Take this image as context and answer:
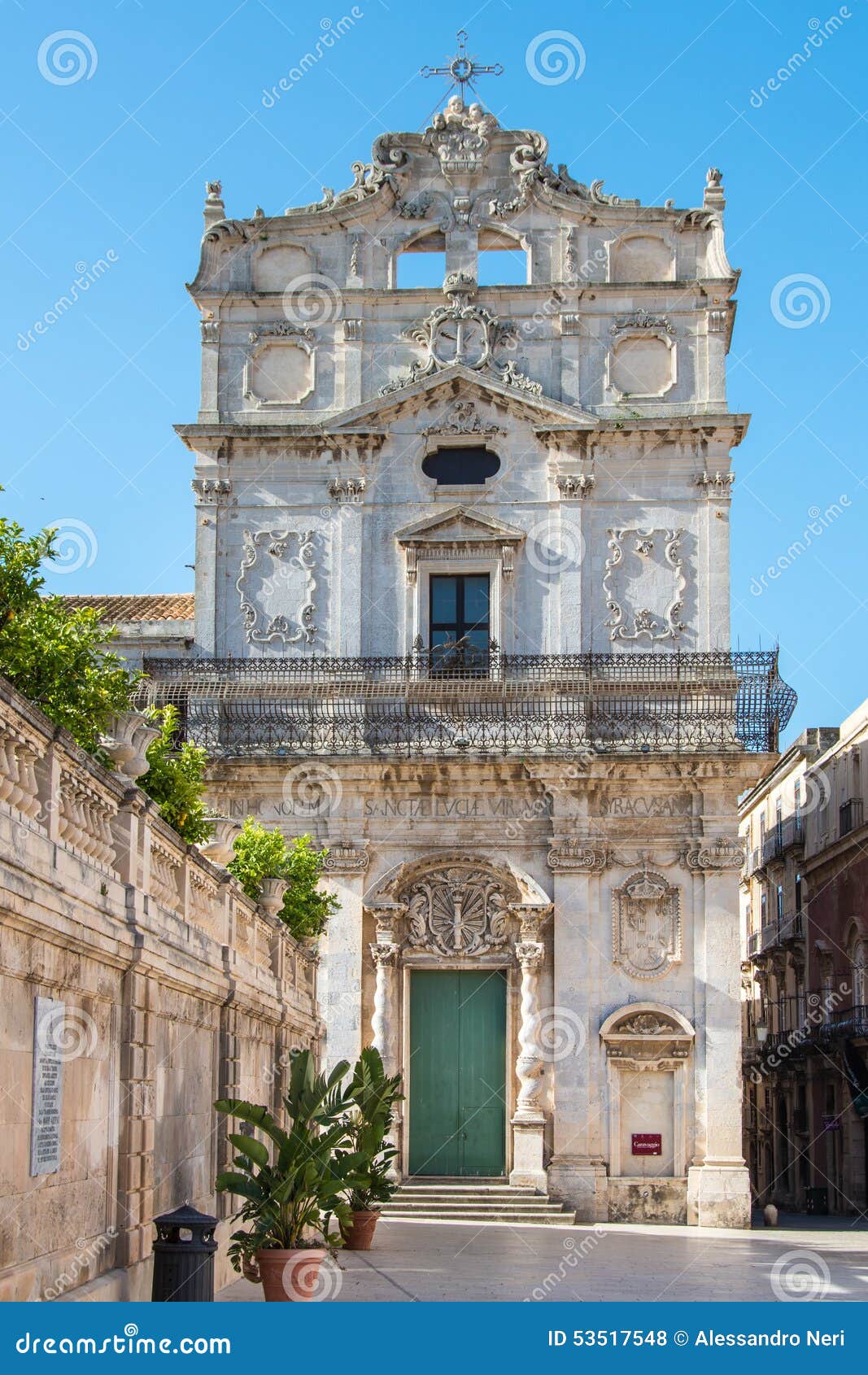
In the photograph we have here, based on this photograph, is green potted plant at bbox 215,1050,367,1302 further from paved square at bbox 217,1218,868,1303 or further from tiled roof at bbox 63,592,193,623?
tiled roof at bbox 63,592,193,623

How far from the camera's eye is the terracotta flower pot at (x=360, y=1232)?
18.4 meters

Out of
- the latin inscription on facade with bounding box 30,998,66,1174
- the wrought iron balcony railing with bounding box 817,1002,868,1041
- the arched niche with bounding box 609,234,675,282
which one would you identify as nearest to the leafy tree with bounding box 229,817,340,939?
the latin inscription on facade with bounding box 30,998,66,1174

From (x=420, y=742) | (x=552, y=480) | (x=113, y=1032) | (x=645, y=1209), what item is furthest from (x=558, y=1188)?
(x=113, y=1032)

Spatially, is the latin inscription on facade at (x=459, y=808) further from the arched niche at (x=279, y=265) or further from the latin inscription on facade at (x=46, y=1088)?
the latin inscription on facade at (x=46, y=1088)

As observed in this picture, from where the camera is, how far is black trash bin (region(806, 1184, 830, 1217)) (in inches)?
1423

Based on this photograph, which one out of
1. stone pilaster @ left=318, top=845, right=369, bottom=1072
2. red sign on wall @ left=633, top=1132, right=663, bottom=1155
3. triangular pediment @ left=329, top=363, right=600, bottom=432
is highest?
triangular pediment @ left=329, top=363, right=600, bottom=432

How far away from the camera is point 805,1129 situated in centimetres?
3928

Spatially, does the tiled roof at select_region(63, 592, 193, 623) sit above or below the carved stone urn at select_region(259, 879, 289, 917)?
above

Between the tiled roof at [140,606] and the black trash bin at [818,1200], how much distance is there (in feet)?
59.8

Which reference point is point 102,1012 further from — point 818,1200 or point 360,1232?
point 818,1200

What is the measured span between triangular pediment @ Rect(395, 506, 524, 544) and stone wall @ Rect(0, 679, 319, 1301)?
41.2ft

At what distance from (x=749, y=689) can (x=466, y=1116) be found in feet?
24.9

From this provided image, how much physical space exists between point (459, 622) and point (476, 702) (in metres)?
1.42

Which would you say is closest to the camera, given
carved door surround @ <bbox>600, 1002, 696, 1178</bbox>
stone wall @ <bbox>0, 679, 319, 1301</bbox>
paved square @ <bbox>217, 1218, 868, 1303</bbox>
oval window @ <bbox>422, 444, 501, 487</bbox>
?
stone wall @ <bbox>0, 679, 319, 1301</bbox>
